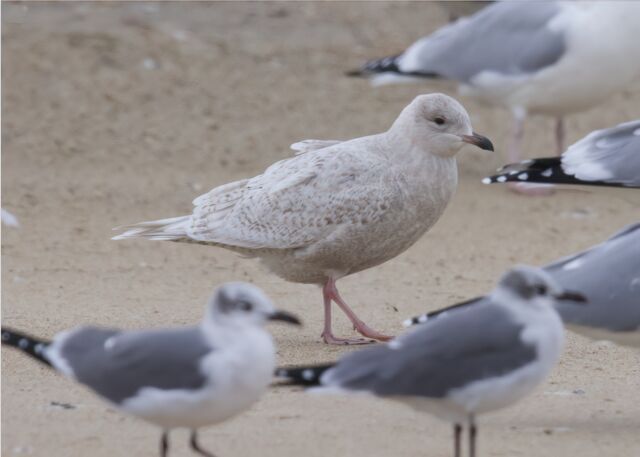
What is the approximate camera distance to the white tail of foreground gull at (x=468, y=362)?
4215mm

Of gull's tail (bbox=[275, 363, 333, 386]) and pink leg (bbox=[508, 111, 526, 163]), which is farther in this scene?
pink leg (bbox=[508, 111, 526, 163])

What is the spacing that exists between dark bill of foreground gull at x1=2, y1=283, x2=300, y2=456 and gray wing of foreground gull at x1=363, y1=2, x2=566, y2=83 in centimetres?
564

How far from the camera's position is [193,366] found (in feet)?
13.4

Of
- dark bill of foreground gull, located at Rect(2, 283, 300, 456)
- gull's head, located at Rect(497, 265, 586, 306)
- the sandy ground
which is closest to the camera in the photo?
dark bill of foreground gull, located at Rect(2, 283, 300, 456)

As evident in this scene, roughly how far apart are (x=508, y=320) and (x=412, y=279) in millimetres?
3504

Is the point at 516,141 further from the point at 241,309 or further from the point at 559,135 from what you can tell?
the point at 241,309

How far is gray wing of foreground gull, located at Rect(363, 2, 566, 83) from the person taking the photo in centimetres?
947

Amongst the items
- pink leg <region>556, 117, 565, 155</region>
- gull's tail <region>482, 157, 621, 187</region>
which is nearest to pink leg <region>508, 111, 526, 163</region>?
pink leg <region>556, 117, 565, 155</region>

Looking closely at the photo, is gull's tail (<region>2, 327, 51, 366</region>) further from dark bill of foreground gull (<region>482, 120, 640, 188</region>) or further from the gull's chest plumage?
dark bill of foreground gull (<region>482, 120, 640, 188</region>)

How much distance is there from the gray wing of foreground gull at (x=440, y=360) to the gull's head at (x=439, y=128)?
198 centimetres

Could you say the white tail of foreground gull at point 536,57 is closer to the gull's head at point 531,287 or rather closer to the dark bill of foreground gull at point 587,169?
the dark bill of foreground gull at point 587,169

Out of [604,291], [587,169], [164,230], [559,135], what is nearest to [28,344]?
[604,291]

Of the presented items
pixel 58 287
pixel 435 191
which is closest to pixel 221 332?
pixel 435 191

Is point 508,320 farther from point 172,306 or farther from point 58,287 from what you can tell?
point 58,287
